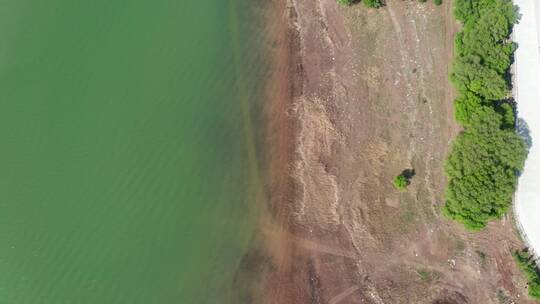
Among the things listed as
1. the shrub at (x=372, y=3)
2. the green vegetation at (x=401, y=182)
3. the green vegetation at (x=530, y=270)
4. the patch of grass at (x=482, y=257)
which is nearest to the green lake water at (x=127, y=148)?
the shrub at (x=372, y=3)

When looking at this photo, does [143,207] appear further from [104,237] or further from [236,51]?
[236,51]

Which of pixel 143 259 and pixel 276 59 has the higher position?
pixel 276 59

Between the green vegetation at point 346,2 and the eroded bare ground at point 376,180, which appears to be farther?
the green vegetation at point 346,2

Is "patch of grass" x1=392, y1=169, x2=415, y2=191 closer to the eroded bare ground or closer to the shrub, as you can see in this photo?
the eroded bare ground

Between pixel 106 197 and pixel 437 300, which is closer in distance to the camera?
pixel 437 300

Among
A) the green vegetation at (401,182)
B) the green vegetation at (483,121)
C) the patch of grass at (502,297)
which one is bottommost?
the patch of grass at (502,297)

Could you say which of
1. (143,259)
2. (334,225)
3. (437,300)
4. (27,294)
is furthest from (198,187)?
(437,300)

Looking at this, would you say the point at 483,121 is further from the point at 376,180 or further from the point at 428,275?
the point at 428,275

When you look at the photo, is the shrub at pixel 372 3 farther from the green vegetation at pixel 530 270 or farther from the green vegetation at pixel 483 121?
the green vegetation at pixel 530 270
